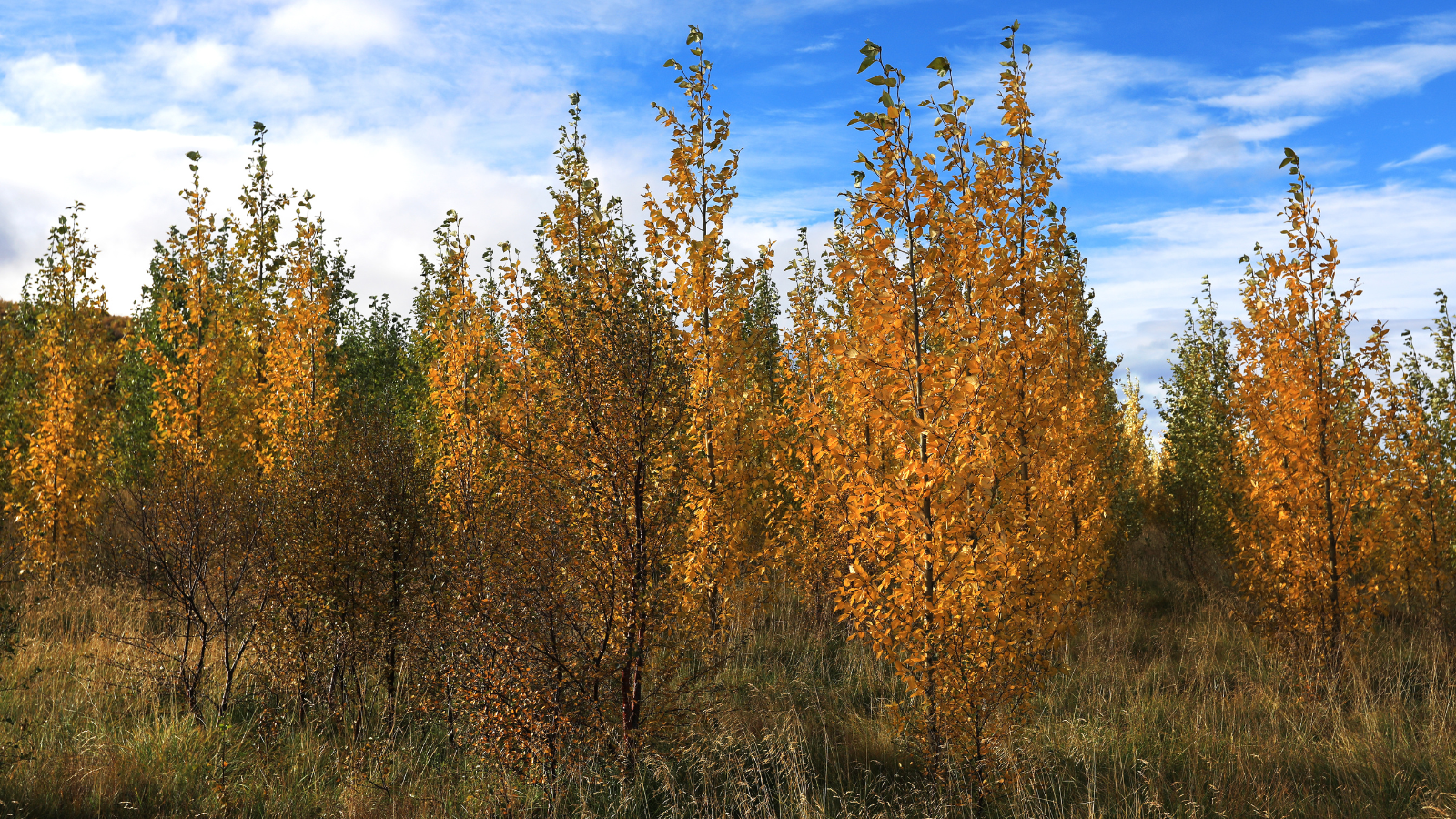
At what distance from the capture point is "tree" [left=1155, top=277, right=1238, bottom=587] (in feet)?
44.2

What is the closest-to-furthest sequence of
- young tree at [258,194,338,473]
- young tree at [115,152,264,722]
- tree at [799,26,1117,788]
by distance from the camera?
tree at [799,26,1117,788] < young tree at [115,152,264,722] < young tree at [258,194,338,473]

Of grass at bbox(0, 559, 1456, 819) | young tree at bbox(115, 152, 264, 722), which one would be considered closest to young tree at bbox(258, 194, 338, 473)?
young tree at bbox(115, 152, 264, 722)

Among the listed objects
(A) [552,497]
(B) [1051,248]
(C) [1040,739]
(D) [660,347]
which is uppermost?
(B) [1051,248]

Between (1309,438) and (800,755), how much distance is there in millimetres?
5449

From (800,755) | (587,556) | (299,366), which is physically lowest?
(800,755)

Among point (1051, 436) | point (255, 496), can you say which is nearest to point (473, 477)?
point (255, 496)

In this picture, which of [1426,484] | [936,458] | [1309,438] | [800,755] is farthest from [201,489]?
[1426,484]

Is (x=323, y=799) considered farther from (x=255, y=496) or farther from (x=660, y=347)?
(x=660, y=347)

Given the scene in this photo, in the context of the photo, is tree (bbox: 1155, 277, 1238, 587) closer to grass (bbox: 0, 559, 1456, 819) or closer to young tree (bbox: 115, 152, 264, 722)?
grass (bbox: 0, 559, 1456, 819)

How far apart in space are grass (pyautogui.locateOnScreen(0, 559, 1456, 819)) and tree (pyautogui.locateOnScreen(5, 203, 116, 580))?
15.0ft

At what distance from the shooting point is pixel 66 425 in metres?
11.9

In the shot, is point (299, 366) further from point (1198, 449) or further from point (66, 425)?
point (1198, 449)

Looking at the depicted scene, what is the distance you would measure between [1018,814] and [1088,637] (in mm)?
5253

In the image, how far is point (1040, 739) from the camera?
19.8 ft
